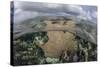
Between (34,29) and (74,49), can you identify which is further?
(74,49)

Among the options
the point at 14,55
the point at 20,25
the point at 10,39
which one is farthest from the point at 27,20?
the point at 14,55

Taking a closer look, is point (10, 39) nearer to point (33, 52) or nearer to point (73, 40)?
point (33, 52)

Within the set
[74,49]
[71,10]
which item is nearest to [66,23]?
[71,10]

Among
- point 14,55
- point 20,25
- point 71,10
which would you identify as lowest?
point 14,55

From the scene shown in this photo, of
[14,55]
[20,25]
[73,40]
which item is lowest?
[14,55]

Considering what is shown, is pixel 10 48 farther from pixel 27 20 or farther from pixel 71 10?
pixel 71 10

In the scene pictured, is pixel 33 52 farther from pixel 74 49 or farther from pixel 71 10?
pixel 71 10

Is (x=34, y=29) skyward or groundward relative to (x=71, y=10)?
groundward
